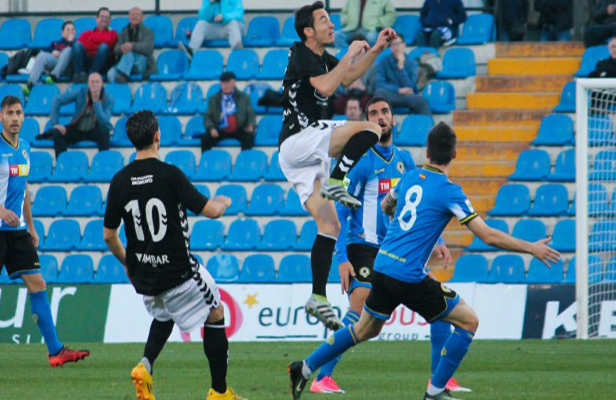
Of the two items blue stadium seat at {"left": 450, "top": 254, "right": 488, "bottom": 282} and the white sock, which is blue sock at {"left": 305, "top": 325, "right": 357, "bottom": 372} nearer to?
the white sock

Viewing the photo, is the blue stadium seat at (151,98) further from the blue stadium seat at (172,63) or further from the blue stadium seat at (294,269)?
the blue stadium seat at (294,269)

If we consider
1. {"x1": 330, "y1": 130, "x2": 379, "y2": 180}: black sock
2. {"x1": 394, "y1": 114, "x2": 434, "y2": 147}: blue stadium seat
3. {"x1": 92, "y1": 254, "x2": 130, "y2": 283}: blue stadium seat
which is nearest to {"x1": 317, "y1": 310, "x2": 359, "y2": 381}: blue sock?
{"x1": 330, "y1": 130, "x2": 379, "y2": 180}: black sock

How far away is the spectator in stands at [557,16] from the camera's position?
18906mm

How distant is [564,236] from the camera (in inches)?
631

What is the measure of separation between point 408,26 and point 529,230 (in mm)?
5018

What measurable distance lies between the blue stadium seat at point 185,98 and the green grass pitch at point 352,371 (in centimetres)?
630

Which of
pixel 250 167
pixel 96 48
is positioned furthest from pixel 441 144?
pixel 96 48

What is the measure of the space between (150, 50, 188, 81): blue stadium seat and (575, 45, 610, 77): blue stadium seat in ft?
22.3

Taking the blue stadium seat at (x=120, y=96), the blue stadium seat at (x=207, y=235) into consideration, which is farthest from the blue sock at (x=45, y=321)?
the blue stadium seat at (x=120, y=96)

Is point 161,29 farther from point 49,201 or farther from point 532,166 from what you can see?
point 532,166

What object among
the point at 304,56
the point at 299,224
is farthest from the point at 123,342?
the point at 304,56

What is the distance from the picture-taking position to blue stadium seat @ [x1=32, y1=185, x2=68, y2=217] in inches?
721

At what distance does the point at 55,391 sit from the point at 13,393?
333 mm

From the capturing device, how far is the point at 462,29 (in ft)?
63.6
